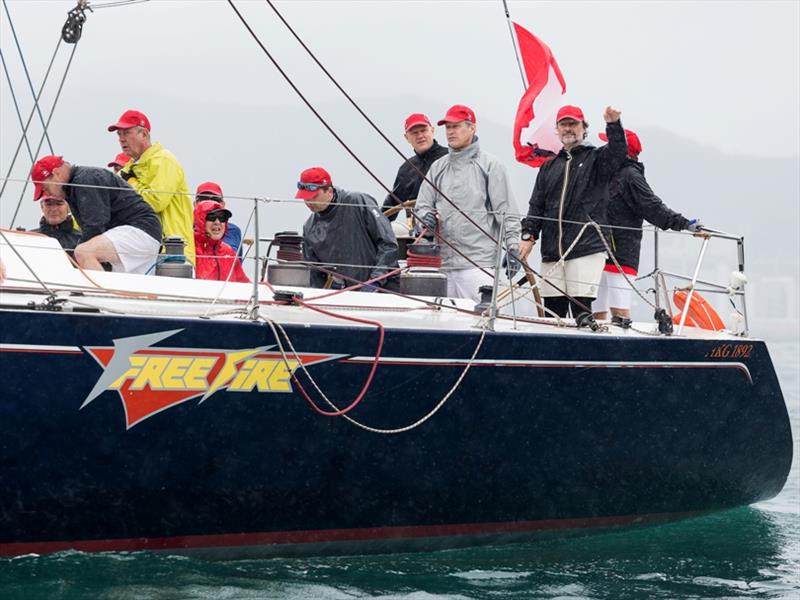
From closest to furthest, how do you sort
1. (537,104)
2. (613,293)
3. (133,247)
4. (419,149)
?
1. (133,247)
2. (613,293)
3. (419,149)
4. (537,104)

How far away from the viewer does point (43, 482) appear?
6219mm

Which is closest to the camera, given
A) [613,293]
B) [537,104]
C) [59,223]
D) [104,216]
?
[104,216]

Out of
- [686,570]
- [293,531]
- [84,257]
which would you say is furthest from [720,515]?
[84,257]

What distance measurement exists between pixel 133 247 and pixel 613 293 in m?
A: 3.22

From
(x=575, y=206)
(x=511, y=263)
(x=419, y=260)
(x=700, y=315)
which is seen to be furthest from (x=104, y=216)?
(x=700, y=315)

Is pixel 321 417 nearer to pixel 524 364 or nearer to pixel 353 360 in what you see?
pixel 353 360

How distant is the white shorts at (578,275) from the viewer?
27.0 feet

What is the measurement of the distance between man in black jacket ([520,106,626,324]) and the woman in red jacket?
6.23 feet

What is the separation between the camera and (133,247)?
24.0 feet

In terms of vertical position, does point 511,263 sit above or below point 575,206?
below

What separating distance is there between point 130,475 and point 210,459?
402 millimetres

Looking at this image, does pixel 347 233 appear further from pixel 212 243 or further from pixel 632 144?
pixel 632 144

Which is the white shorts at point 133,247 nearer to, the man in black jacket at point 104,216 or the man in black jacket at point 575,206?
the man in black jacket at point 104,216

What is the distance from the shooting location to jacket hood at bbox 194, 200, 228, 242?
838 cm
